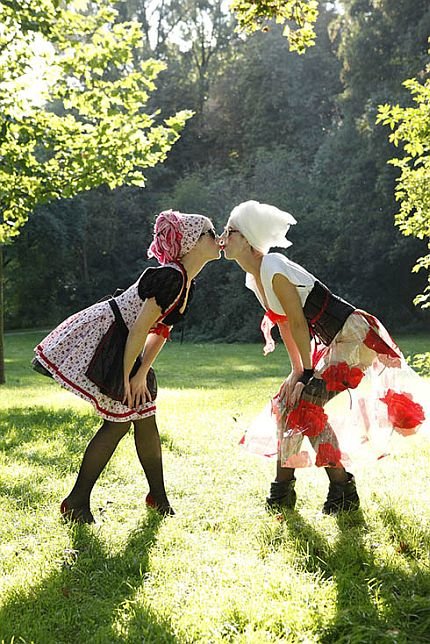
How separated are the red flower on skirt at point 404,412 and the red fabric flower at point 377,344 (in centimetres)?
23

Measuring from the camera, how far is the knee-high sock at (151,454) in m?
4.05

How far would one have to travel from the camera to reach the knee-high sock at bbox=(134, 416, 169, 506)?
405 cm

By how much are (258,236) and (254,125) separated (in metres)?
28.2

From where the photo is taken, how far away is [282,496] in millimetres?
4098

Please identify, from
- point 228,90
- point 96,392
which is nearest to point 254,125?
point 228,90

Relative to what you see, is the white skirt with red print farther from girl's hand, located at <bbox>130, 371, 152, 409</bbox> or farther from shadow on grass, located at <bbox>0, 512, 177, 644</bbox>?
shadow on grass, located at <bbox>0, 512, 177, 644</bbox>

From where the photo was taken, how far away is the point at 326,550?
3375 millimetres

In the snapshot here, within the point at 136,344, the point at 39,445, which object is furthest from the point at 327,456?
the point at 39,445

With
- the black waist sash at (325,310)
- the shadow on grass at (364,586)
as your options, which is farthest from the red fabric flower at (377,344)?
the shadow on grass at (364,586)

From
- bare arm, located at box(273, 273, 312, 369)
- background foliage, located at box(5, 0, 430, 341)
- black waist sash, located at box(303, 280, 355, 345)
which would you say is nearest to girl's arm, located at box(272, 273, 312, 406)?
bare arm, located at box(273, 273, 312, 369)

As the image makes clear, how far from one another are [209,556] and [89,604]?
672mm

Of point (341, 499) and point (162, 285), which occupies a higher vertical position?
point (162, 285)

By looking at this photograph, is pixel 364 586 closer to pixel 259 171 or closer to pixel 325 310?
pixel 325 310

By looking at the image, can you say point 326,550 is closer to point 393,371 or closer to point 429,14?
point 393,371
